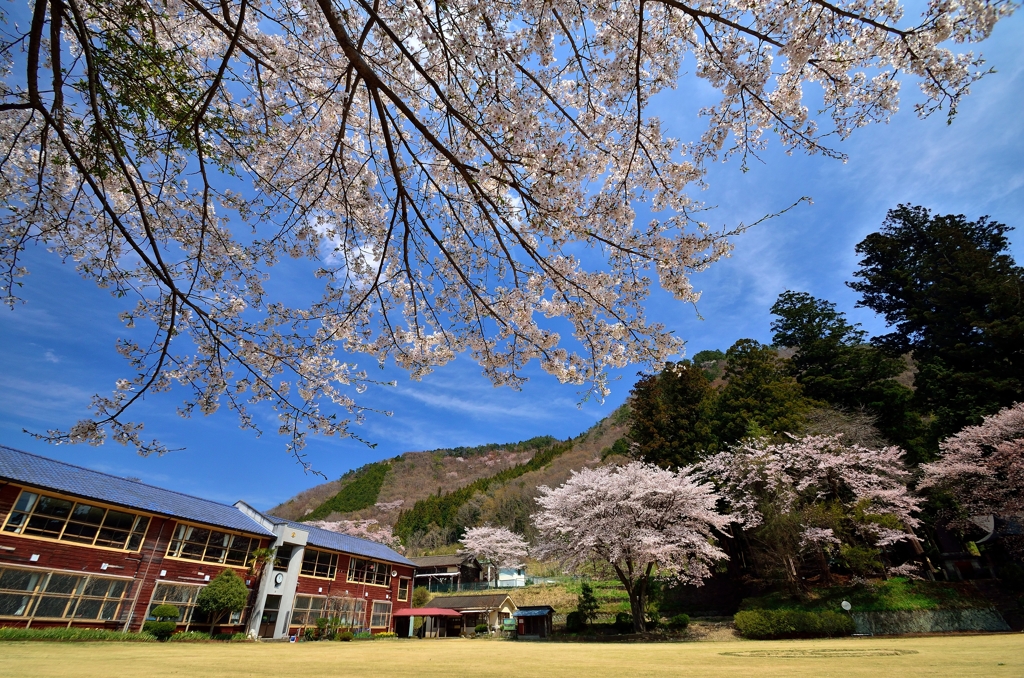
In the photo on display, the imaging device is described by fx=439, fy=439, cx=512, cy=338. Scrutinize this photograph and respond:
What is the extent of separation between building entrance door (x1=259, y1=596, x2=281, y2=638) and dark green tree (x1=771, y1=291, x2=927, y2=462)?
2815 centimetres

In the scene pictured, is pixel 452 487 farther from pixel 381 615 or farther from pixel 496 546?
pixel 381 615

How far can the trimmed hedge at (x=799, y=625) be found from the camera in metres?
13.3

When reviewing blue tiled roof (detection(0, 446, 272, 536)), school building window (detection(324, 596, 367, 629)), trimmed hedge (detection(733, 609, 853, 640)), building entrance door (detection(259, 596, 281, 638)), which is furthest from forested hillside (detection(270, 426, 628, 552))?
blue tiled roof (detection(0, 446, 272, 536))

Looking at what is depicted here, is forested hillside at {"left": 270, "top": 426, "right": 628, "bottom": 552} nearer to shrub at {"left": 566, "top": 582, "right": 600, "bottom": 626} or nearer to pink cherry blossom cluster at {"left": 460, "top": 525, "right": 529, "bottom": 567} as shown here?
pink cherry blossom cluster at {"left": 460, "top": 525, "right": 529, "bottom": 567}

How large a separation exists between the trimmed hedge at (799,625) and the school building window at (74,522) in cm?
2003

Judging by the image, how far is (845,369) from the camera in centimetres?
2464

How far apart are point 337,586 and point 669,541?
633 inches

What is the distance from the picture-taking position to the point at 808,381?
24.9m

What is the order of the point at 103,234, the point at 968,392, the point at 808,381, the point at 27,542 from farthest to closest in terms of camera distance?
the point at 808,381, the point at 968,392, the point at 27,542, the point at 103,234

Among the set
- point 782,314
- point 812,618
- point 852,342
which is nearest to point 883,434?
point 852,342

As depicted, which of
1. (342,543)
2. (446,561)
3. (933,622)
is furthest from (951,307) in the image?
Result: (446,561)

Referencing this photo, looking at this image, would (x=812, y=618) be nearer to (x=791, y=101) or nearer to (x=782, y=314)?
(x=791, y=101)

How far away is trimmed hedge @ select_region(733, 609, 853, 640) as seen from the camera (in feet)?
43.7

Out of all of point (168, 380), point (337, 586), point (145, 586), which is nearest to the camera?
point (168, 380)
